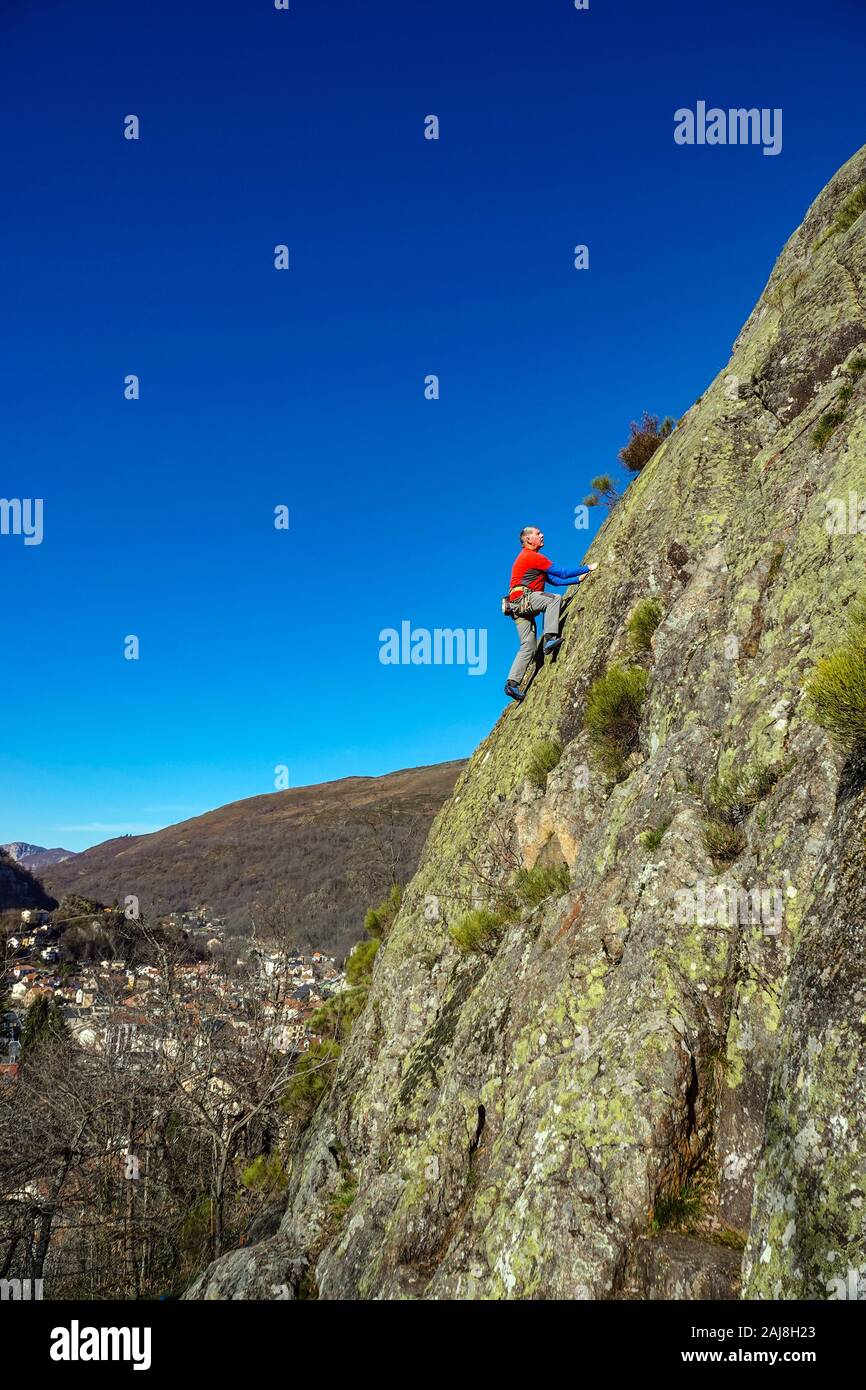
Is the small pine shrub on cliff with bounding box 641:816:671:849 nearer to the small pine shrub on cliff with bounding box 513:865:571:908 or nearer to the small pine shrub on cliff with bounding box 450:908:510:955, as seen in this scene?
the small pine shrub on cliff with bounding box 513:865:571:908

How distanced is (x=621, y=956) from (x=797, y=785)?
2.16 metres

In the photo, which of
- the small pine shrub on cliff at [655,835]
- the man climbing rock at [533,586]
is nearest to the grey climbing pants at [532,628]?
the man climbing rock at [533,586]

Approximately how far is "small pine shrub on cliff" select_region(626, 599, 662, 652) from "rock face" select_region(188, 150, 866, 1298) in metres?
0.23

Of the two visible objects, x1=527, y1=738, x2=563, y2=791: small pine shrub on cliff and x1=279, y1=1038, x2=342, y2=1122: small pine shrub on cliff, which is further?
x1=279, y1=1038, x2=342, y2=1122: small pine shrub on cliff

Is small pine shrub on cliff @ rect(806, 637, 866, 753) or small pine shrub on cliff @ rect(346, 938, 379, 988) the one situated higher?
small pine shrub on cliff @ rect(806, 637, 866, 753)

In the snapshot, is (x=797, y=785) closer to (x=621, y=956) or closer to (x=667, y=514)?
(x=621, y=956)

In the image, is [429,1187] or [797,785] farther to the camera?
[429,1187]

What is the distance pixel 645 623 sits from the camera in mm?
9062

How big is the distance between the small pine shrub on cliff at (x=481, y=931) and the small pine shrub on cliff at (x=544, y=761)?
1.89 metres

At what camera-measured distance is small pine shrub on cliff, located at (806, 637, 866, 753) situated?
420 cm

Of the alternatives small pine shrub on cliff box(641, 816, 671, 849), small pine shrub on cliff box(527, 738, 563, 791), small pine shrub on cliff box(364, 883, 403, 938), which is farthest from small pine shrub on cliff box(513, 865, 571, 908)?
small pine shrub on cliff box(364, 883, 403, 938)

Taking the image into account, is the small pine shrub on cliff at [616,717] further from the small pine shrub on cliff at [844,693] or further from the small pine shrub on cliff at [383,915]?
the small pine shrub on cliff at [383,915]

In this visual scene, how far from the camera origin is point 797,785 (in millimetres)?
5219
